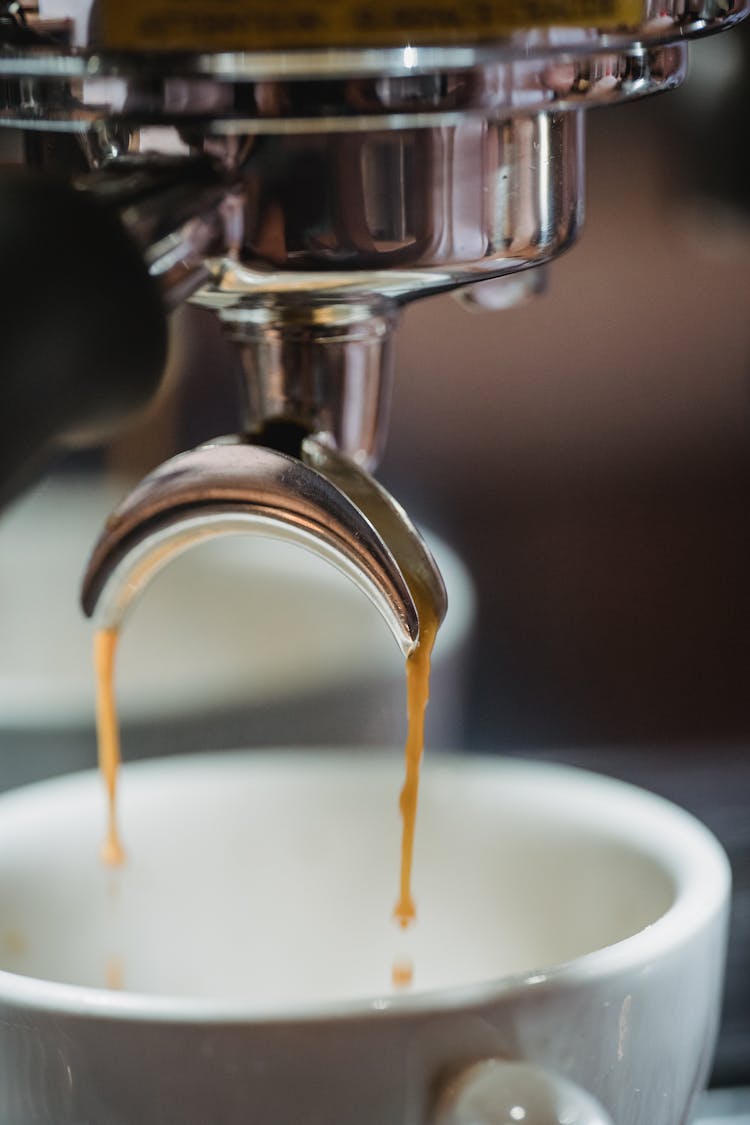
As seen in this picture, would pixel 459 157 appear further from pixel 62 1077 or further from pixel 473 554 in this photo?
pixel 473 554

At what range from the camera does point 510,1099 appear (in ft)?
0.99

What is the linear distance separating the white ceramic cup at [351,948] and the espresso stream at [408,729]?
2 cm

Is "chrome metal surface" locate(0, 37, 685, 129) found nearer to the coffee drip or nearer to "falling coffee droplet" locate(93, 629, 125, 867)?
the coffee drip

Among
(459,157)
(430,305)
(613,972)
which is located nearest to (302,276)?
(459,157)

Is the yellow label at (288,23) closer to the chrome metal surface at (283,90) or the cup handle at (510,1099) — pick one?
the chrome metal surface at (283,90)

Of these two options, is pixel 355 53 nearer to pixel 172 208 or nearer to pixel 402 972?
pixel 172 208

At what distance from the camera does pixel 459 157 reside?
0.92ft

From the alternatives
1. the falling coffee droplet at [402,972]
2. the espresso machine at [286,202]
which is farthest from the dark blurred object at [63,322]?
the falling coffee droplet at [402,972]

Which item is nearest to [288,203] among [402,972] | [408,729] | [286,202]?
[286,202]

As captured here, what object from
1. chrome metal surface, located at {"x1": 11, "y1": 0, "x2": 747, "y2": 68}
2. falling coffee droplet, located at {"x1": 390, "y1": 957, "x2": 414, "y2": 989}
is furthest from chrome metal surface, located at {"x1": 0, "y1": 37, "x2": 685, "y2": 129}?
falling coffee droplet, located at {"x1": 390, "y1": 957, "x2": 414, "y2": 989}

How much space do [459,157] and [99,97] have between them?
0.19 ft

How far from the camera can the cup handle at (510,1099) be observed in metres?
0.30

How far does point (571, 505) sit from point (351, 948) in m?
0.22

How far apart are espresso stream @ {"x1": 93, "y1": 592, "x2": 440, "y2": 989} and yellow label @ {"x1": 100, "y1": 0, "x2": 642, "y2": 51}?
9cm
